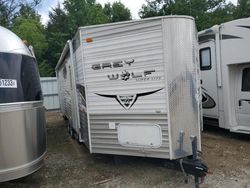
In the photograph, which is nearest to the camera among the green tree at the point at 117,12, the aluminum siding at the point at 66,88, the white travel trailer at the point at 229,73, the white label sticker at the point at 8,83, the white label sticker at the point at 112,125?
the white label sticker at the point at 8,83

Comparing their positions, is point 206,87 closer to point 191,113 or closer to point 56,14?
point 191,113

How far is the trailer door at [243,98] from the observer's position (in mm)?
8344

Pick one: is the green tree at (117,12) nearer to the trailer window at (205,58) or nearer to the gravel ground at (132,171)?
the trailer window at (205,58)

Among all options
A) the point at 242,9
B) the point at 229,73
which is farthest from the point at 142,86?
the point at 242,9

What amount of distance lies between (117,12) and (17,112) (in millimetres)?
41209

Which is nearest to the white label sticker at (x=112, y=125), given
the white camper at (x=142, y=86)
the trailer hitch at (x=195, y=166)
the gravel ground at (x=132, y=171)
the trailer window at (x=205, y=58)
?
the white camper at (x=142, y=86)

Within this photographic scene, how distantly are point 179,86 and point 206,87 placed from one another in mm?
4372

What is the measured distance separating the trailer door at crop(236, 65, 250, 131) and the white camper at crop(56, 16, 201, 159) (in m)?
3.16

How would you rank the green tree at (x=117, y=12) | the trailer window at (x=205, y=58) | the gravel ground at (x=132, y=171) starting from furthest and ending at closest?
the green tree at (x=117, y=12) → the trailer window at (x=205, y=58) → the gravel ground at (x=132, y=171)

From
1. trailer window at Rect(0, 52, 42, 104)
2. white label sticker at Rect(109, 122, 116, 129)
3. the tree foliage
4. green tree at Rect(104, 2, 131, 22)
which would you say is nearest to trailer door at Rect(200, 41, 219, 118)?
white label sticker at Rect(109, 122, 116, 129)

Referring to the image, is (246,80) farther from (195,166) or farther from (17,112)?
(17,112)

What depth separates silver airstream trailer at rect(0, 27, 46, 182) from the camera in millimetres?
4824

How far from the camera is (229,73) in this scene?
858cm

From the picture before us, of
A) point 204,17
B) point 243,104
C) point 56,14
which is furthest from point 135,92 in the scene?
point 56,14
